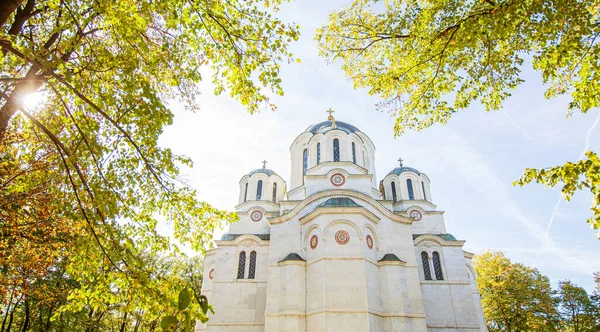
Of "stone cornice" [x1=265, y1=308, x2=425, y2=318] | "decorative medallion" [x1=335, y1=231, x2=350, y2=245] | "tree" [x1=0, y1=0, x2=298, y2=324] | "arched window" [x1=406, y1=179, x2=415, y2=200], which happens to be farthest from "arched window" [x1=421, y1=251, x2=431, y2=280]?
"tree" [x1=0, y1=0, x2=298, y2=324]

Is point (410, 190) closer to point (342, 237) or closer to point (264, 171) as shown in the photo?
point (342, 237)

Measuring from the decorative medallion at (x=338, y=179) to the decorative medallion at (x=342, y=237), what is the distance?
3547 mm

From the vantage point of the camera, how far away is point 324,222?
47.3ft

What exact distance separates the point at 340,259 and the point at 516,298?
17307 mm

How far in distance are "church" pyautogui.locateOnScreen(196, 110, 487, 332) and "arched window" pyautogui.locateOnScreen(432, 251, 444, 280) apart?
0.16 feet

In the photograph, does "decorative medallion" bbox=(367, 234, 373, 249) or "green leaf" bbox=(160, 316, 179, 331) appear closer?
"green leaf" bbox=(160, 316, 179, 331)

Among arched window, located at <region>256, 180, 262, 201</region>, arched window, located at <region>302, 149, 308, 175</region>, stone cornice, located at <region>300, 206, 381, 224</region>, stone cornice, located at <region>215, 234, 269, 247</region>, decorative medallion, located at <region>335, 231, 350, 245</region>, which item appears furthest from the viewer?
arched window, located at <region>256, 180, 262, 201</region>

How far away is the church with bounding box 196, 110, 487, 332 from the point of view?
1316 centimetres

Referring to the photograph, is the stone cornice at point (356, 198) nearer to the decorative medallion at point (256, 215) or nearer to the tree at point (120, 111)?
the decorative medallion at point (256, 215)

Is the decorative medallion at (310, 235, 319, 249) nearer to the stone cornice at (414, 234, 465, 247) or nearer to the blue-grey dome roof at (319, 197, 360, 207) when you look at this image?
the blue-grey dome roof at (319, 197, 360, 207)

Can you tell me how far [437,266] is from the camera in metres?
17.1

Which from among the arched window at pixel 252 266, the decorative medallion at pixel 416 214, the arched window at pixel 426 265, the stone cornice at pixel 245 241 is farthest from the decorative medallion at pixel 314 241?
the decorative medallion at pixel 416 214

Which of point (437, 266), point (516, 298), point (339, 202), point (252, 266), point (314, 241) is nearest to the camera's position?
point (314, 241)

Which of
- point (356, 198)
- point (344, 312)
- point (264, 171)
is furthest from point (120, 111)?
point (264, 171)
